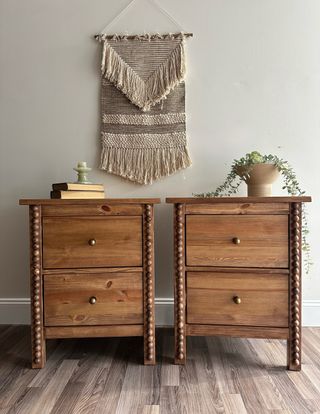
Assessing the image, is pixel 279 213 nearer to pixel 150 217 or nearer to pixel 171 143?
pixel 150 217

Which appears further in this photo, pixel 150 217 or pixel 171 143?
pixel 171 143

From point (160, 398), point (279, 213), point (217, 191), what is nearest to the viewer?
point (160, 398)

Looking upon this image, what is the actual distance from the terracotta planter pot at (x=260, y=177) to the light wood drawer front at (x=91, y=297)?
2.20 ft

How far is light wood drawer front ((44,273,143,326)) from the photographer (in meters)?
1.72

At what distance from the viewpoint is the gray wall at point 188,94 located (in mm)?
2188

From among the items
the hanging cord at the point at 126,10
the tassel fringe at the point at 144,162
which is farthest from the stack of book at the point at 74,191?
the hanging cord at the point at 126,10

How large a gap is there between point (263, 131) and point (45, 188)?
1.26 meters

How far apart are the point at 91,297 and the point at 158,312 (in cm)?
63

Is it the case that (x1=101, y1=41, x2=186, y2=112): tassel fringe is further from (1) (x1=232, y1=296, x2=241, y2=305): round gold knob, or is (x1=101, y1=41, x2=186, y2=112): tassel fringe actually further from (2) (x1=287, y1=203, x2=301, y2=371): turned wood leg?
(1) (x1=232, y1=296, x2=241, y2=305): round gold knob

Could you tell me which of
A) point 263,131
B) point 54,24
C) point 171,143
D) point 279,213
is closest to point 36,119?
point 54,24

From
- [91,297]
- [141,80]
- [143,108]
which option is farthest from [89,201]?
[141,80]

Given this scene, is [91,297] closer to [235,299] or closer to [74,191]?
[74,191]

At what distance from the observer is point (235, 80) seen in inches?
86.5

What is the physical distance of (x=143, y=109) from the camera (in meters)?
2.18
